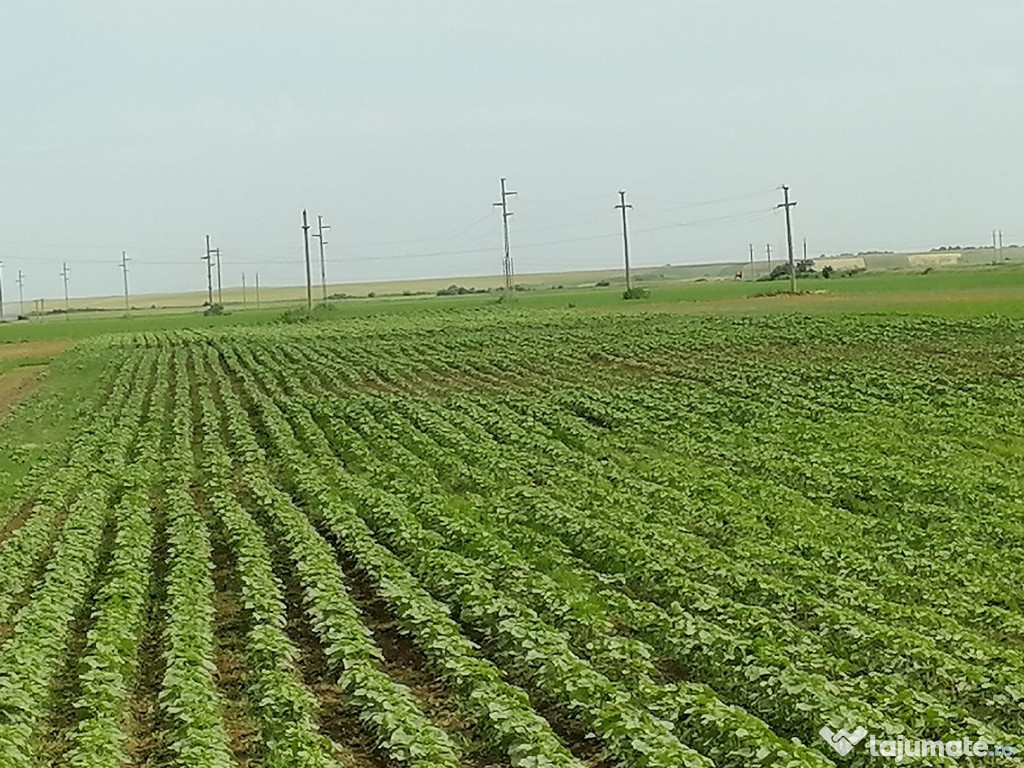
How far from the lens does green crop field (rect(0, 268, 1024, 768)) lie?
925 cm

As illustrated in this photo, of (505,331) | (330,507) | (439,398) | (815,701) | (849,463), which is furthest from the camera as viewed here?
(505,331)

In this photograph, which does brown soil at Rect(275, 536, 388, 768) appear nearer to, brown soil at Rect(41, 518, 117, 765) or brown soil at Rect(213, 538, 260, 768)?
brown soil at Rect(213, 538, 260, 768)

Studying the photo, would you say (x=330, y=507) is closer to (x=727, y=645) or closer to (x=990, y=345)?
(x=727, y=645)

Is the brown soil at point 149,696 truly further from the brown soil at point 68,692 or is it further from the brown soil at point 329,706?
the brown soil at point 329,706

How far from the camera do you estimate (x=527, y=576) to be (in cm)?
1363

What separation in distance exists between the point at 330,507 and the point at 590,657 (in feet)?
26.7

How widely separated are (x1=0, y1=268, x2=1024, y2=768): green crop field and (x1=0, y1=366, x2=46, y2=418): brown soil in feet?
21.8

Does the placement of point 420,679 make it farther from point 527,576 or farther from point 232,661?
point 527,576

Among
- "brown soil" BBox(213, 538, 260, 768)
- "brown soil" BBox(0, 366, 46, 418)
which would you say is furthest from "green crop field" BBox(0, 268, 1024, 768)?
"brown soil" BBox(0, 366, 46, 418)

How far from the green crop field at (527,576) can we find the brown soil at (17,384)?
6642 millimetres

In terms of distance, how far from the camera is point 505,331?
2314 inches

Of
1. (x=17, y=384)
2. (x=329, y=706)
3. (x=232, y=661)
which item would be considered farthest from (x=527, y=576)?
(x=17, y=384)

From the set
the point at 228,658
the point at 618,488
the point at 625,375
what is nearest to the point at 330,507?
the point at 618,488

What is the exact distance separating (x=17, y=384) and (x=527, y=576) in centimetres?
3676
